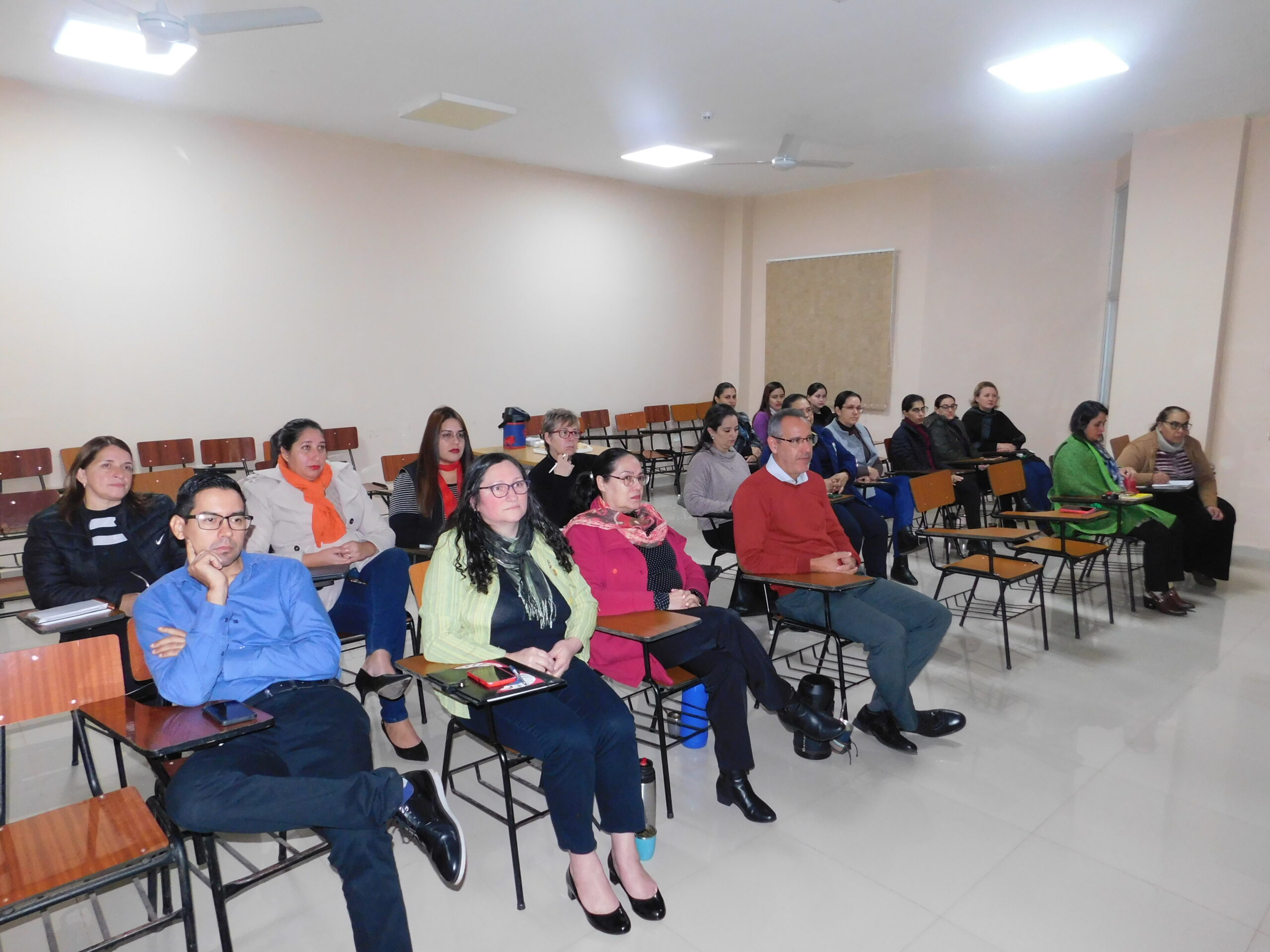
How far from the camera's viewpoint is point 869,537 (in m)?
4.86

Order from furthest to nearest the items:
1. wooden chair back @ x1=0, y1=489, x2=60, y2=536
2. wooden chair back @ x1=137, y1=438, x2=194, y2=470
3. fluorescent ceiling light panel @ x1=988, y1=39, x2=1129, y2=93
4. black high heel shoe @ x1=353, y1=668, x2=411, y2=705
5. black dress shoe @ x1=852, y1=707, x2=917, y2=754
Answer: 1. wooden chair back @ x1=137, y1=438, x2=194, y2=470
2. fluorescent ceiling light panel @ x1=988, y1=39, x2=1129, y2=93
3. wooden chair back @ x1=0, y1=489, x2=60, y2=536
4. black dress shoe @ x1=852, y1=707, x2=917, y2=754
5. black high heel shoe @ x1=353, y1=668, x2=411, y2=705

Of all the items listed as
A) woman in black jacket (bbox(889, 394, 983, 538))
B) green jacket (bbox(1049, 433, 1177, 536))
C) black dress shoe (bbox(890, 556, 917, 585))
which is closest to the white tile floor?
green jacket (bbox(1049, 433, 1177, 536))

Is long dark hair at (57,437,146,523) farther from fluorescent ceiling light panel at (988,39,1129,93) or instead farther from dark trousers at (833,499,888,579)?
fluorescent ceiling light panel at (988,39,1129,93)

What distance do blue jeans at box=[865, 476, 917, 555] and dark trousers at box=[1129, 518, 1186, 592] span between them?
1400 millimetres

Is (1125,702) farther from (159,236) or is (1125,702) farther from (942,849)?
(159,236)

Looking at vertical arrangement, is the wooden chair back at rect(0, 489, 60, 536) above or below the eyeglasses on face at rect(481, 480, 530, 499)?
below

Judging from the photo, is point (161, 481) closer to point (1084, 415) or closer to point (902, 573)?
point (902, 573)

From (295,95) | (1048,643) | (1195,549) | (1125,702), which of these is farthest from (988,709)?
(295,95)

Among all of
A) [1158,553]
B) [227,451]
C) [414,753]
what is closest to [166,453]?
[227,451]

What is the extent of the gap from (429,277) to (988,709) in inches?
235

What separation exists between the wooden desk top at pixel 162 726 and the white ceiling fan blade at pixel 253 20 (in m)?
3.18

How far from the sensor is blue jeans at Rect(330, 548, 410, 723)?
309cm

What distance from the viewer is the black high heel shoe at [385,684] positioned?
9.27ft

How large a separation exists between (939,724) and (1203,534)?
332cm
